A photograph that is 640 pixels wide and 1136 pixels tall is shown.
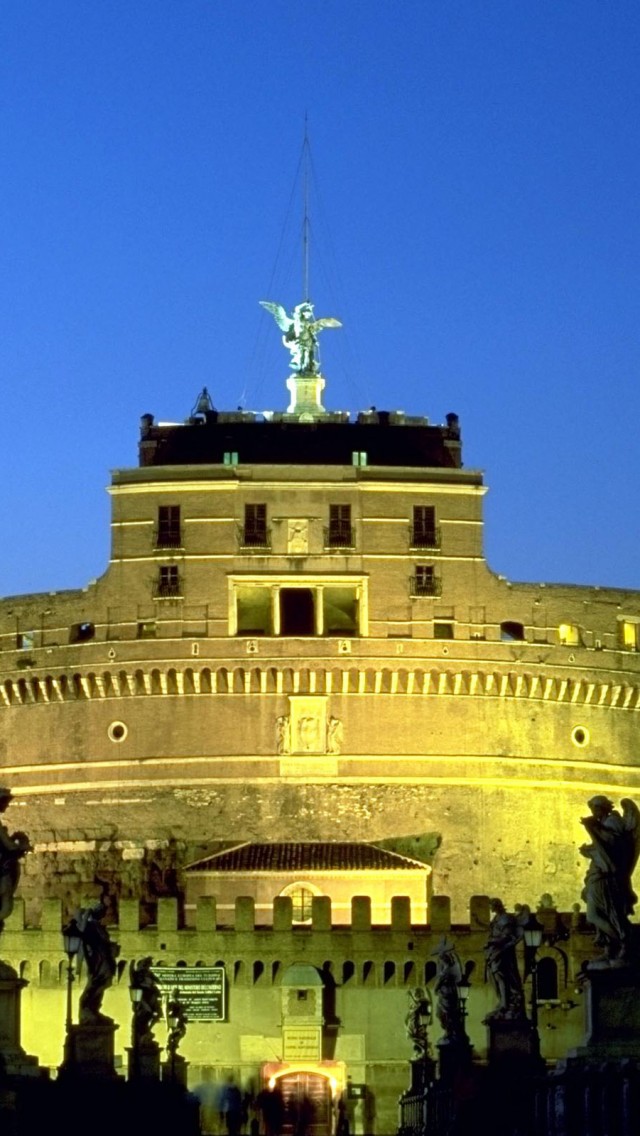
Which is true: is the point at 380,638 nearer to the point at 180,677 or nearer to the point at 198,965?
the point at 180,677

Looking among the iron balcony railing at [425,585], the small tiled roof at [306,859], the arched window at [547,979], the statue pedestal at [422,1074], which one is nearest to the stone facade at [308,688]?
the iron balcony railing at [425,585]

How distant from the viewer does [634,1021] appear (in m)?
35.2

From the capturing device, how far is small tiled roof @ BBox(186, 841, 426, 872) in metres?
89.4

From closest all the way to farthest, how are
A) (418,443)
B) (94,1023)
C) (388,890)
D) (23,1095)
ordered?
(23,1095), (94,1023), (388,890), (418,443)

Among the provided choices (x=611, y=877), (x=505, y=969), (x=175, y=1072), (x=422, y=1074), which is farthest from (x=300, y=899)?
(x=611, y=877)

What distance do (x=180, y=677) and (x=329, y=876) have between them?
7.97 m

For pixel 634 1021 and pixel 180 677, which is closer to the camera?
pixel 634 1021

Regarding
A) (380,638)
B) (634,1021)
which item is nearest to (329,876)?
(380,638)

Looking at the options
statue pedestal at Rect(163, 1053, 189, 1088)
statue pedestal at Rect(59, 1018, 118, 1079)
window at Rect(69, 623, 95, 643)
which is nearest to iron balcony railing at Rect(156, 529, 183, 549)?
window at Rect(69, 623, 95, 643)

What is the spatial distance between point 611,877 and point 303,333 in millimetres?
67577

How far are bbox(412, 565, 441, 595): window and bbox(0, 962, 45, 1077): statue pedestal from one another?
2009 inches

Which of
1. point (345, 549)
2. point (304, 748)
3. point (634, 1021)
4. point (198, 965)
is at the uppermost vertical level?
point (345, 549)

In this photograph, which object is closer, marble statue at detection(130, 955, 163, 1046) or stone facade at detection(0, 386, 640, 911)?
marble statue at detection(130, 955, 163, 1046)

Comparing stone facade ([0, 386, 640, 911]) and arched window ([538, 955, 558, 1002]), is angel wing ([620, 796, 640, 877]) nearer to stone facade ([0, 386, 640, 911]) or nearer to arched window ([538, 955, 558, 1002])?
arched window ([538, 955, 558, 1002])
